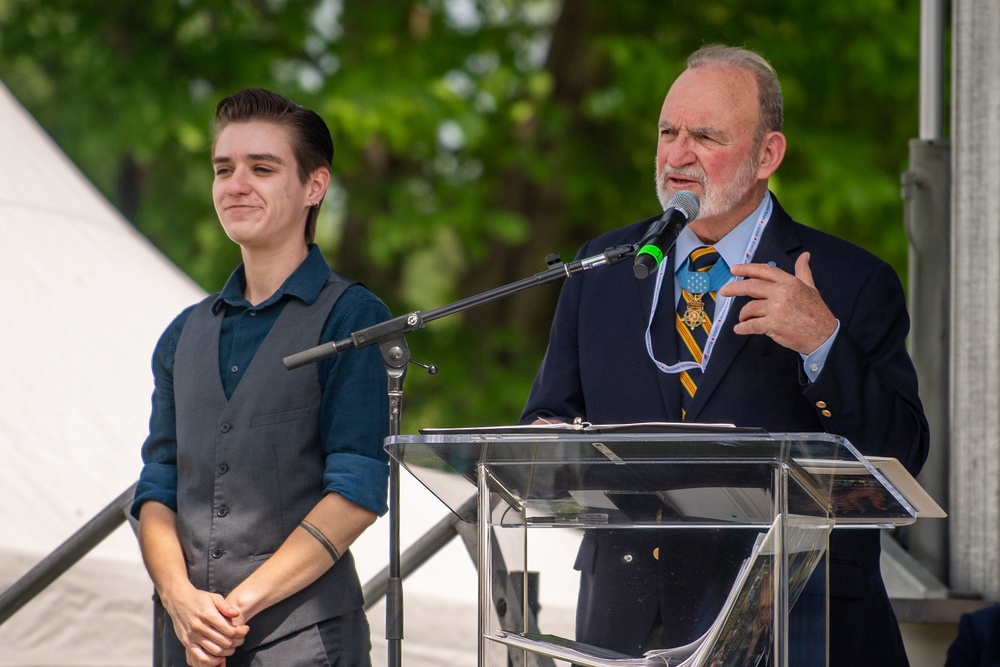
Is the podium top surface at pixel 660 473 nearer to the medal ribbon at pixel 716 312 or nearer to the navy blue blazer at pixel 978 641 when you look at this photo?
the medal ribbon at pixel 716 312

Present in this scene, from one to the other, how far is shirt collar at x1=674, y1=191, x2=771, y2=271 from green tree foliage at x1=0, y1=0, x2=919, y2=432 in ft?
13.7

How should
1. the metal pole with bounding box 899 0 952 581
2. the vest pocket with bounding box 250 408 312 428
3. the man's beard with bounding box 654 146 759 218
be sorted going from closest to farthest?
the vest pocket with bounding box 250 408 312 428 → the man's beard with bounding box 654 146 759 218 → the metal pole with bounding box 899 0 952 581

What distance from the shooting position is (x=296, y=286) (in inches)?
106

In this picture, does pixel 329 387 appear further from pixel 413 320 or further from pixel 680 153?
pixel 680 153

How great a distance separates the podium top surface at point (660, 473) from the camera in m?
1.96

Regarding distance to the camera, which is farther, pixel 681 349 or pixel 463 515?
pixel 681 349

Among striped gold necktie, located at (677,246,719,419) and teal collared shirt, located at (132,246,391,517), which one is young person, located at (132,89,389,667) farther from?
striped gold necktie, located at (677,246,719,419)

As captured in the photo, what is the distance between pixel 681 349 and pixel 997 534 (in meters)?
1.45

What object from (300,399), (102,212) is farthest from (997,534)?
(102,212)

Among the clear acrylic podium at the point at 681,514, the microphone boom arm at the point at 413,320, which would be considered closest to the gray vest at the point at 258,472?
the microphone boom arm at the point at 413,320

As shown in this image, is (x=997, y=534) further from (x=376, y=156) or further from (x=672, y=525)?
(x=376, y=156)

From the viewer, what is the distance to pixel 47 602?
394 centimetres

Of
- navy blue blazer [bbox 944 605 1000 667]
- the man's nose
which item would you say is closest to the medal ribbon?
the man's nose

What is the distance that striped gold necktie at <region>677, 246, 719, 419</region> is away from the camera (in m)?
2.60
